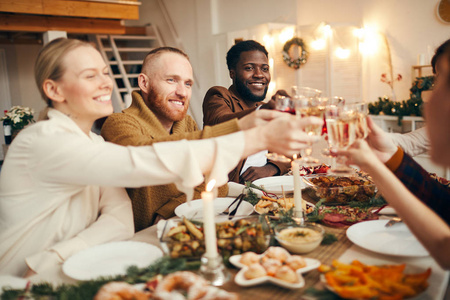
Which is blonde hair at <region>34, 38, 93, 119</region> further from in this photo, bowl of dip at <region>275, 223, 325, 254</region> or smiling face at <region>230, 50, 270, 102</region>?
smiling face at <region>230, 50, 270, 102</region>

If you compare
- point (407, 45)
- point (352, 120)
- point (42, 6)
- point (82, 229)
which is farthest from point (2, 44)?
point (352, 120)

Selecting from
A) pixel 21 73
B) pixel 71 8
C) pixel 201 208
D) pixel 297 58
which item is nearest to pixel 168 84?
pixel 201 208

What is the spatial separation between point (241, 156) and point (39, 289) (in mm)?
667

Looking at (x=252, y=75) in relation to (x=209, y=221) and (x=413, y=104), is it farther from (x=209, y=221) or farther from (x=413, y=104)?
(x=413, y=104)

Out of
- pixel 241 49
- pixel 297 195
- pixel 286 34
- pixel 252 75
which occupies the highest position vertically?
pixel 286 34

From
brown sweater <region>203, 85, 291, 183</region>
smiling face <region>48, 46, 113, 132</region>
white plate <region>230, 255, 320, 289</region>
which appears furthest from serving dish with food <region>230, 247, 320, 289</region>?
brown sweater <region>203, 85, 291, 183</region>

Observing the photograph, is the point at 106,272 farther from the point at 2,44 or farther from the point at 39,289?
the point at 2,44

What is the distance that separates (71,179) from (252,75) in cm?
238

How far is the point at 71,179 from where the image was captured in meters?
1.20

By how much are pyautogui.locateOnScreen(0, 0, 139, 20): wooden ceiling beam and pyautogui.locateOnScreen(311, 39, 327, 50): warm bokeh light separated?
3.14 metres

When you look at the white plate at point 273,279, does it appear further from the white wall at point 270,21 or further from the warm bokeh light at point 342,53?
the warm bokeh light at point 342,53

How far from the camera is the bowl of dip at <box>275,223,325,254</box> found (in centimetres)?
117

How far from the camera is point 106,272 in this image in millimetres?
1101

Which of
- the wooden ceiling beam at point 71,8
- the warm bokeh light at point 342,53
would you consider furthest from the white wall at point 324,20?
the wooden ceiling beam at point 71,8
